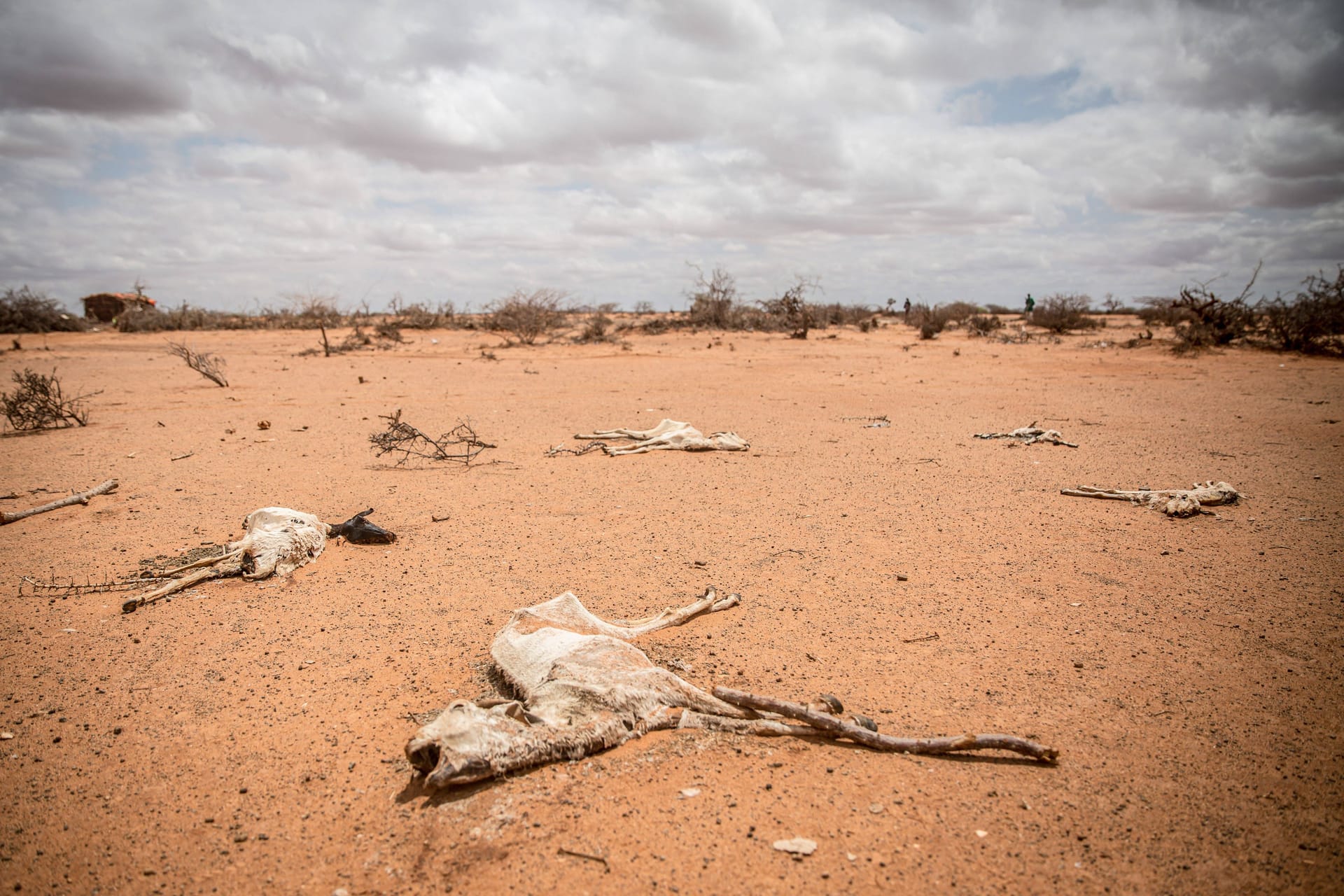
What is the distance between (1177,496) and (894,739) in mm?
4092

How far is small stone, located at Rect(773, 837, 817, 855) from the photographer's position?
2061 millimetres

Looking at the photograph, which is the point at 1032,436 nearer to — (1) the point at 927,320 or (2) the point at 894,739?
(2) the point at 894,739

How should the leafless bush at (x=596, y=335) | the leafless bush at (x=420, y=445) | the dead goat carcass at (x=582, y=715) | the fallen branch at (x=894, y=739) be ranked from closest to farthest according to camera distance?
1. the dead goat carcass at (x=582, y=715)
2. the fallen branch at (x=894, y=739)
3. the leafless bush at (x=420, y=445)
4. the leafless bush at (x=596, y=335)

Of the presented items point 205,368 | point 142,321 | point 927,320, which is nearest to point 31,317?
point 142,321

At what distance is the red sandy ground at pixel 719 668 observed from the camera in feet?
6.80

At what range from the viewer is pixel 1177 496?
5.09 m

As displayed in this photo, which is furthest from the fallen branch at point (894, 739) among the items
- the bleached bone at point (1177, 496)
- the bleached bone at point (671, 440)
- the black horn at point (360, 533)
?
the bleached bone at point (671, 440)

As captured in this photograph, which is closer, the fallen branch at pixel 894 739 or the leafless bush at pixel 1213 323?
the fallen branch at pixel 894 739

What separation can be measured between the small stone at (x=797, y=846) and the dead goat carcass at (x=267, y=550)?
10.9 ft

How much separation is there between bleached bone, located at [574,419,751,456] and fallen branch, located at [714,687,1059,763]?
4.68m

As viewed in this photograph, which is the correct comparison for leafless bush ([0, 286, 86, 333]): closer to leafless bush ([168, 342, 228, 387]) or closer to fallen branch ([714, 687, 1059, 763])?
leafless bush ([168, 342, 228, 387])

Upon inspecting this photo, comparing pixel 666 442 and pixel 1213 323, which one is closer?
pixel 666 442

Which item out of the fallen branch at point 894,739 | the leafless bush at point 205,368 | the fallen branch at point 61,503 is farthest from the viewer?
the leafless bush at point 205,368

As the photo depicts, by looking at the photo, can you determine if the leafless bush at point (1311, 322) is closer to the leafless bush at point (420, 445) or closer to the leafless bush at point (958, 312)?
the leafless bush at point (958, 312)
